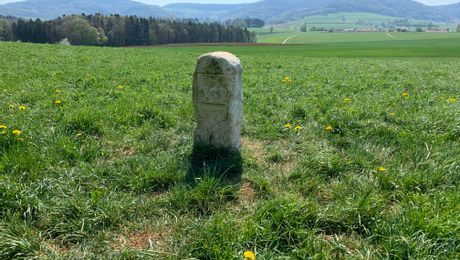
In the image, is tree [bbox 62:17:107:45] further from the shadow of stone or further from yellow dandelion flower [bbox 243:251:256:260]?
yellow dandelion flower [bbox 243:251:256:260]

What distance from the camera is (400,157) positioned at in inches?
233

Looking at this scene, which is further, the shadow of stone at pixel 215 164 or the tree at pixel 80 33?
the tree at pixel 80 33

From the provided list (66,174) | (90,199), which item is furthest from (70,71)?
(90,199)

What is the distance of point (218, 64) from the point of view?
5.60 meters

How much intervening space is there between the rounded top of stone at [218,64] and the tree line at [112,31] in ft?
283

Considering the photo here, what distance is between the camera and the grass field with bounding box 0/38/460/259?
3.84 meters

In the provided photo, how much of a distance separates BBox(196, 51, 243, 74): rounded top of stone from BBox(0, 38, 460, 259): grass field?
54.8 inches

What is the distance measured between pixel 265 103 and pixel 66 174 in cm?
572

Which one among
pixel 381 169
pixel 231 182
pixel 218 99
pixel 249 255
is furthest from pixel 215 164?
pixel 381 169

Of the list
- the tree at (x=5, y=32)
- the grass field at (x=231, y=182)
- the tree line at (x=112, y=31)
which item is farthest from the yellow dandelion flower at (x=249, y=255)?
the tree at (x=5, y=32)

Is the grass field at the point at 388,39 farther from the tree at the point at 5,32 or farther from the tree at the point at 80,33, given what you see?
the tree at the point at 5,32

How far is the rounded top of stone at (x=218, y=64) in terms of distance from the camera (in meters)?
Result: 5.56

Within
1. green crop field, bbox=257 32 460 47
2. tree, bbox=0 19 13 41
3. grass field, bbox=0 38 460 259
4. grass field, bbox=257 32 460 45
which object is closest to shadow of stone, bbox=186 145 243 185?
grass field, bbox=0 38 460 259

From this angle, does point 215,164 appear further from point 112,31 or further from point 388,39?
point 388,39
